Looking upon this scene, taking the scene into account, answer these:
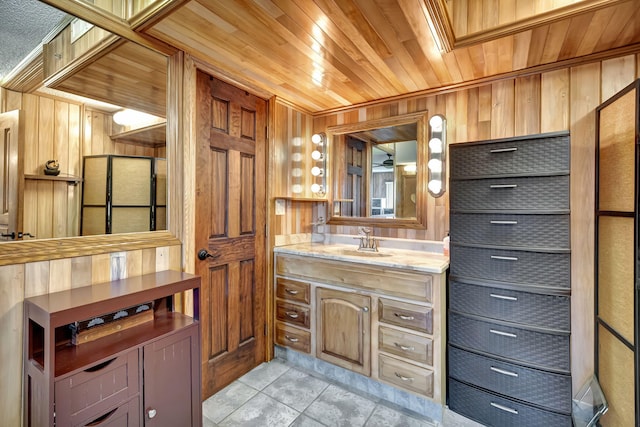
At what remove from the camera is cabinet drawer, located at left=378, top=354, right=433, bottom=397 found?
6.13 feet

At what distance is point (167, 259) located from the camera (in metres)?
1.83

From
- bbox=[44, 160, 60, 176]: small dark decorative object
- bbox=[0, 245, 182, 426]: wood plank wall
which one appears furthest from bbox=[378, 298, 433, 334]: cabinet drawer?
bbox=[44, 160, 60, 176]: small dark decorative object

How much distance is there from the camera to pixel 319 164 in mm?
3006

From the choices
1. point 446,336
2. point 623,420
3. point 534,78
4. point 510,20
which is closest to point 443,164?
point 534,78

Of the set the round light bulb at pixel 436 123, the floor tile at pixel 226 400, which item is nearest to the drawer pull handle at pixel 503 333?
the round light bulb at pixel 436 123

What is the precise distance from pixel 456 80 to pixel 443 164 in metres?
0.61

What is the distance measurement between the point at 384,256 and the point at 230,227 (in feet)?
3.91

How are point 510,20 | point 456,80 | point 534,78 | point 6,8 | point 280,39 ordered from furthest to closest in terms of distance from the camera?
point 456,80, point 534,78, point 280,39, point 510,20, point 6,8

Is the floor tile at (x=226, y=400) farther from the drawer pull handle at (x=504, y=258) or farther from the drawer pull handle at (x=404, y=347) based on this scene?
the drawer pull handle at (x=504, y=258)

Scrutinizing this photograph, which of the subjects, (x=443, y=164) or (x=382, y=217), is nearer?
(x=443, y=164)

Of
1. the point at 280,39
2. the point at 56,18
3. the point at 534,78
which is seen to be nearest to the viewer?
the point at 56,18

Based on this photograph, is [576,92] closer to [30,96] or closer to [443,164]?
[443,164]

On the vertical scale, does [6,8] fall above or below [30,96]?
above

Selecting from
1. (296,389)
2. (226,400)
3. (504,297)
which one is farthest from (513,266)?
(226,400)
